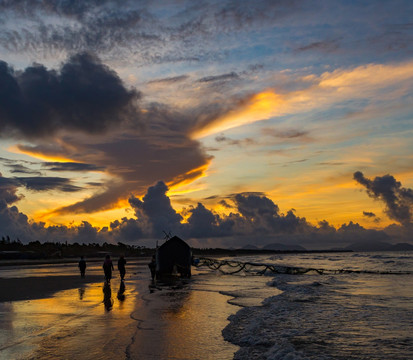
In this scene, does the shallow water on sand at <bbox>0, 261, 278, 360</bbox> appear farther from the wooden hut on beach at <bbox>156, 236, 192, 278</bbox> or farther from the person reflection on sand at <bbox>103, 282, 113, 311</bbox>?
the wooden hut on beach at <bbox>156, 236, 192, 278</bbox>

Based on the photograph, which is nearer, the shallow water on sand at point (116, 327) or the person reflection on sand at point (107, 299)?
the shallow water on sand at point (116, 327)

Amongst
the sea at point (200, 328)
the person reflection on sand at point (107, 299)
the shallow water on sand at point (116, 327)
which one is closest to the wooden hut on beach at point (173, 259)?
the person reflection on sand at point (107, 299)

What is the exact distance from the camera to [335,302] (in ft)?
68.8

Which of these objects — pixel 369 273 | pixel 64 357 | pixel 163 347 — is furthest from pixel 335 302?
pixel 369 273

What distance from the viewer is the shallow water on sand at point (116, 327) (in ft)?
32.1

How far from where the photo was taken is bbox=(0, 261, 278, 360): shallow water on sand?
9789 mm

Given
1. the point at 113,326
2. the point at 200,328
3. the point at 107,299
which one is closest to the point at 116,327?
the point at 113,326

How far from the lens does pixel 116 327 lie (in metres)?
12.6

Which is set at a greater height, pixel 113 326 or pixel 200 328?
pixel 113 326

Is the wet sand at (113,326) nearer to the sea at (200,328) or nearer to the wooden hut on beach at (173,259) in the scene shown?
the sea at (200,328)

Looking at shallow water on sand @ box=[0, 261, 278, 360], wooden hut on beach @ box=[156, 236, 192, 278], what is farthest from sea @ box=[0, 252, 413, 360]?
wooden hut on beach @ box=[156, 236, 192, 278]

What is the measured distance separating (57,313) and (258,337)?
7.93 meters

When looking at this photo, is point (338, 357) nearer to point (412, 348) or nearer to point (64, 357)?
point (412, 348)

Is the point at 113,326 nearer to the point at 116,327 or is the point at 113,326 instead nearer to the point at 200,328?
the point at 116,327
